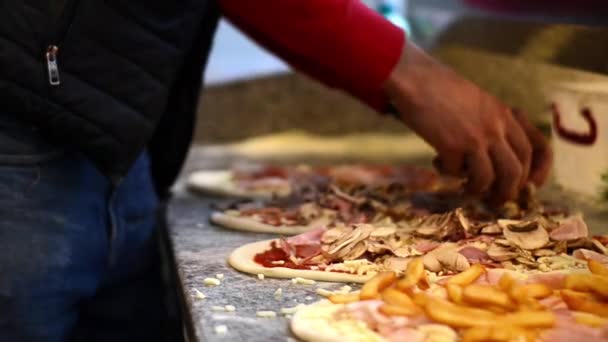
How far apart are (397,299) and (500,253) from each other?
173 millimetres

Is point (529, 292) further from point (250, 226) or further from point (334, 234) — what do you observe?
point (250, 226)

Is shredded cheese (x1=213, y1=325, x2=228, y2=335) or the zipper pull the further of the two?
the zipper pull

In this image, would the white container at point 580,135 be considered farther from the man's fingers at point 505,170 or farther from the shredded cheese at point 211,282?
the shredded cheese at point 211,282

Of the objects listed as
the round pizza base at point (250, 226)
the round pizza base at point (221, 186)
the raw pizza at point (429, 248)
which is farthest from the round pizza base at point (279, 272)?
the round pizza base at point (221, 186)

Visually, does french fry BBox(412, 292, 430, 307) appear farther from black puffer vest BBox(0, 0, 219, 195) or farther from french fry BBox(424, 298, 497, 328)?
black puffer vest BBox(0, 0, 219, 195)

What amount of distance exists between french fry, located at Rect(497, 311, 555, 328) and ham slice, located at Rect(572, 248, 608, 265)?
0.17 meters

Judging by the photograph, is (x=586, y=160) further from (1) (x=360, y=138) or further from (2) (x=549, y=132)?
(1) (x=360, y=138)

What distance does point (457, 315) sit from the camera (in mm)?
561

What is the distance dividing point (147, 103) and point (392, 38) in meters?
0.25

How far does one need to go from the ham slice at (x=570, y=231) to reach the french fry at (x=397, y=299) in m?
0.23

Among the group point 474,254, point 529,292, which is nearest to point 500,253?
point 474,254

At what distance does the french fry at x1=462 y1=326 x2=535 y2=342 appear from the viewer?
53 centimetres

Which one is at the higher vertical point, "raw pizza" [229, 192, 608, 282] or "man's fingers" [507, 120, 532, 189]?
"man's fingers" [507, 120, 532, 189]

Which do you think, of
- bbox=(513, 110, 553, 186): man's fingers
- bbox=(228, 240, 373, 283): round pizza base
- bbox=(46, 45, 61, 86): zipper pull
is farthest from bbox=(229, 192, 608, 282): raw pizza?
bbox=(46, 45, 61, 86): zipper pull
